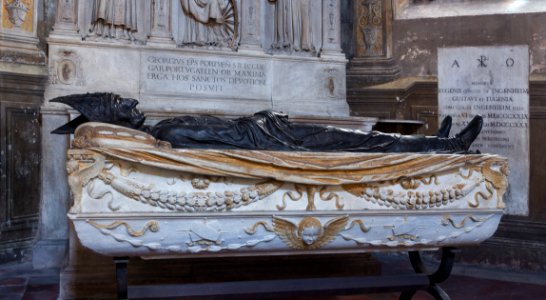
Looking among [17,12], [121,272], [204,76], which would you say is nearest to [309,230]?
[121,272]

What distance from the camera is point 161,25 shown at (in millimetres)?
4578

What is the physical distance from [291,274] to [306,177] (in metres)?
1.58

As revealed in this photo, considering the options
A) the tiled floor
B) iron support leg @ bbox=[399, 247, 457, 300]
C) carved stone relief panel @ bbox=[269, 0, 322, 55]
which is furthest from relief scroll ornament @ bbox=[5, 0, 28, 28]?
iron support leg @ bbox=[399, 247, 457, 300]

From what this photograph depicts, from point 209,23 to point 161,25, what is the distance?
43cm

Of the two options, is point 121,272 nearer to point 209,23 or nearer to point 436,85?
point 209,23

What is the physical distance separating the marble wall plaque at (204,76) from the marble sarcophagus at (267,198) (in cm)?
180

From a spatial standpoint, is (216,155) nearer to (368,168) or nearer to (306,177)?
(306,177)

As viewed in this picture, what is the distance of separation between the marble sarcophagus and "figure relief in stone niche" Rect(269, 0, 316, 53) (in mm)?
2285

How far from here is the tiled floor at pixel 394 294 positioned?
380cm

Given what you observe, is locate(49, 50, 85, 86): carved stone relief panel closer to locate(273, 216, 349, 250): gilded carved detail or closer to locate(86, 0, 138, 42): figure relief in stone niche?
locate(86, 0, 138, 42): figure relief in stone niche

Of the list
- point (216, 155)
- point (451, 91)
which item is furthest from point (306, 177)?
point (451, 91)

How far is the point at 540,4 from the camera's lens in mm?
Answer: 5363

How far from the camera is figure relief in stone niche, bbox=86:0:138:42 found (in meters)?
4.36

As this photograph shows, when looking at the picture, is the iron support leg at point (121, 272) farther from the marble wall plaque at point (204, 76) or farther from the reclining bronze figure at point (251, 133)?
the marble wall plaque at point (204, 76)
